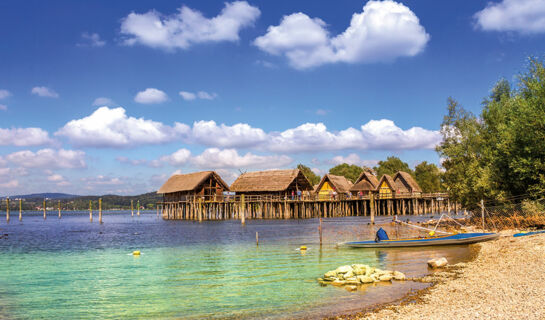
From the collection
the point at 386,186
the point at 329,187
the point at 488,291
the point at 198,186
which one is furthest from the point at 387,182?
the point at 488,291

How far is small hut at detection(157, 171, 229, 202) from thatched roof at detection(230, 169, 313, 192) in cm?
242

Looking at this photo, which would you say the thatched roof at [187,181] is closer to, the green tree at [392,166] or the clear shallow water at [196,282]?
the clear shallow water at [196,282]

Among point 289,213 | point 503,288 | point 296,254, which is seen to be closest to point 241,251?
point 296,254

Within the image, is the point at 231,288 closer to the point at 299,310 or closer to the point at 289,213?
the point at 299,310

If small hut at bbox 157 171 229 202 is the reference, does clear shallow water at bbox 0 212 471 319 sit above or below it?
below

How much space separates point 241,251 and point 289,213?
35.3 m

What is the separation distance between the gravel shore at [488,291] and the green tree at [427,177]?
76748mm

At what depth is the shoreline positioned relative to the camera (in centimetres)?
888

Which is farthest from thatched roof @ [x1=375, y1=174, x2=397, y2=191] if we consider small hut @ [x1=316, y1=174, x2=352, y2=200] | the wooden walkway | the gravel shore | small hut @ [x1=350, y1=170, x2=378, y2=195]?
the gravel shore

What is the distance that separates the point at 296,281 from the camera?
49.0 ft

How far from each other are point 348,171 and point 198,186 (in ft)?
176

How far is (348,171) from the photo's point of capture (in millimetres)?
104500

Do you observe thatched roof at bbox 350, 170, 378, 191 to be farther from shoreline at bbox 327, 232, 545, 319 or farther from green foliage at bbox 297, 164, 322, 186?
shoreline at bbox 327, 232, 545, 319

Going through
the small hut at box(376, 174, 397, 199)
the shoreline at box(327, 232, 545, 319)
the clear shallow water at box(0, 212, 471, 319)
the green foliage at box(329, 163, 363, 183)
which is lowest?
the clear shallow water at box(0, 212, 471, 319)
